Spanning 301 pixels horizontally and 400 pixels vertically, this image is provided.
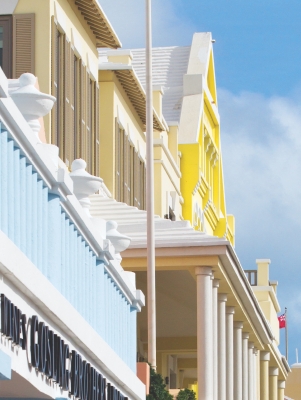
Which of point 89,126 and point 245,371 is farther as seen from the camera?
point 245,371

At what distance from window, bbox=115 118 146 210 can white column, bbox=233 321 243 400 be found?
390 centimetres

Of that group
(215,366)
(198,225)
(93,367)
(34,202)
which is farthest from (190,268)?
(198,225)

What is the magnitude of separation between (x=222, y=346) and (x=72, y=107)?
224 inches

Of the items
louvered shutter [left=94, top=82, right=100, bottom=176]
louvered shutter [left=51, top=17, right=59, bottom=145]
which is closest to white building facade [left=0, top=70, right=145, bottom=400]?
louvered shutter [left=51, top=17, right=59, bottom=145]

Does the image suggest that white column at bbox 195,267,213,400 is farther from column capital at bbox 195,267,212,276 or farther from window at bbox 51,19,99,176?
window at bbox 51,19,99,176

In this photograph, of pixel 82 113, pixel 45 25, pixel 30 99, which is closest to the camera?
pixel 30 99

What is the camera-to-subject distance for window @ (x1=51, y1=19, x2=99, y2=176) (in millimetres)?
23297

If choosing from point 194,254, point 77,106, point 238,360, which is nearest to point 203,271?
point 194,254

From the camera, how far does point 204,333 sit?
23438mm

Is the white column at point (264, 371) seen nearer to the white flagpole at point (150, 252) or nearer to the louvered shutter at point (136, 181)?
the louvered shutter at point (136, 181)

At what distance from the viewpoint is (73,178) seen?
13141 millimetres

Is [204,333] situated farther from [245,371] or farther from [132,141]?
[132,141]

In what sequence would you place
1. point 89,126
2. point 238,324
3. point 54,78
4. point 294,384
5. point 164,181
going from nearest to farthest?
point 54,78, point 89,126, point 238,324, point 164,181, point 294,384

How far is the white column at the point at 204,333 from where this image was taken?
23.2 meters
